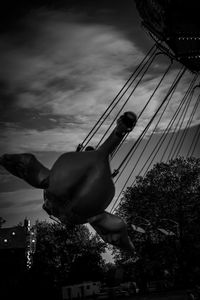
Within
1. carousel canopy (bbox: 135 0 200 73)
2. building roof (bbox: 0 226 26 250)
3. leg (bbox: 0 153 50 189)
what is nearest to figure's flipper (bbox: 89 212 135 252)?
leg (bbox: 0 153 50 189)

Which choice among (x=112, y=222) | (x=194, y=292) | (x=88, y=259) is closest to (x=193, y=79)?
(x=112, y=222)

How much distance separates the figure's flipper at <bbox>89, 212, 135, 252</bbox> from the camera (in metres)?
2.15

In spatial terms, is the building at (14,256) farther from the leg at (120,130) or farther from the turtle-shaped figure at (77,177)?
the leg at (120,130)

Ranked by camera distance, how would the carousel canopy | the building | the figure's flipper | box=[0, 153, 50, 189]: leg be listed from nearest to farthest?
box=[0, 153, 50, 189]: leg, the figure's flipper, the carousel canopy, the building

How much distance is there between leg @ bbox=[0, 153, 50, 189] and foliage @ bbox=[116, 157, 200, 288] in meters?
23.8

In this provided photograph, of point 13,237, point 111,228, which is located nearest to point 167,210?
point 13,237

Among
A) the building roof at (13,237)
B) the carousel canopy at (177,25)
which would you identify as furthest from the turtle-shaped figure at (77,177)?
the building roof at (13,237)

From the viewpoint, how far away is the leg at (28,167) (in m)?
2.00

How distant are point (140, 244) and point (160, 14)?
25421mm

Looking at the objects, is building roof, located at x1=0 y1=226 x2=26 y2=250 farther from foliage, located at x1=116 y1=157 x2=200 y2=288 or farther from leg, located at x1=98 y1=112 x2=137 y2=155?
leg, located at x1=98 y1=112 x2=137 y2=155

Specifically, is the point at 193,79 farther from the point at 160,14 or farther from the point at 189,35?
the point at 160,14

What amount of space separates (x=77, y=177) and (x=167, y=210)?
26.8 metres

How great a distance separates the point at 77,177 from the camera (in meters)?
1.82

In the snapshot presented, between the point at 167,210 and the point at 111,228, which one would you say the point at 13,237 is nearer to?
the point at 167,210
